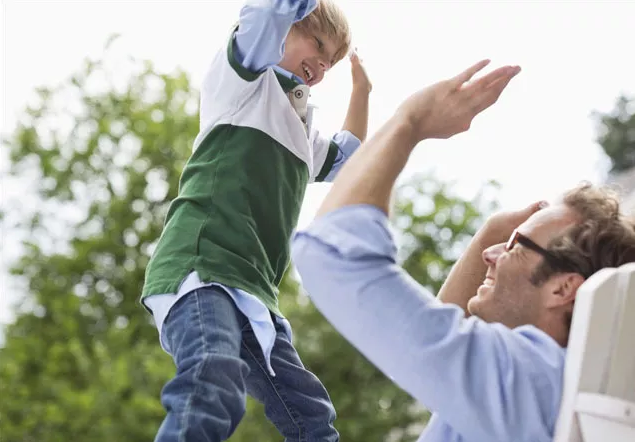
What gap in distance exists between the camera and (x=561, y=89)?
4820mm

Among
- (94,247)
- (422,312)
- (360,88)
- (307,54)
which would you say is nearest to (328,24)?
(307,54)

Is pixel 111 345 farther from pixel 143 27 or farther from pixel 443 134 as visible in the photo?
pixel 443 134

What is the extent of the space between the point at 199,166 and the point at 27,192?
10.5 feet

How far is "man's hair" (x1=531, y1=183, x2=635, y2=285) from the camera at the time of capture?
1045 mm

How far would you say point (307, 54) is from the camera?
1.36m

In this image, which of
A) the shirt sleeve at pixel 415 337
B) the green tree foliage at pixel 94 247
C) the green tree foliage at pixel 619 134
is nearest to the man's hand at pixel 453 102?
the shirt sleeve at pixel 415 337

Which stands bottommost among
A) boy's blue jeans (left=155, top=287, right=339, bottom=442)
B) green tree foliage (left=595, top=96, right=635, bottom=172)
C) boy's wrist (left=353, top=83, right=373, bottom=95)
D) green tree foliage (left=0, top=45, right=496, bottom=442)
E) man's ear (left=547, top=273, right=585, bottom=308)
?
green tree foliage (left=595, top=96, right=635, bottom=172)

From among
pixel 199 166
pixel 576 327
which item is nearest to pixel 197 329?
pixel 199 166

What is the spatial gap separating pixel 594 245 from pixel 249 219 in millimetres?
435

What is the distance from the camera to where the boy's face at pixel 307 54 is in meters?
1.35

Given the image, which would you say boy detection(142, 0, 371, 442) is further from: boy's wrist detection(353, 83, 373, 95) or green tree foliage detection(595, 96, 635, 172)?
green tree foliage detection(595, 96, 635, 172)

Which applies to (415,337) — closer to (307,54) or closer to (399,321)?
(399,321)

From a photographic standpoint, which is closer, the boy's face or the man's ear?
the man's ear

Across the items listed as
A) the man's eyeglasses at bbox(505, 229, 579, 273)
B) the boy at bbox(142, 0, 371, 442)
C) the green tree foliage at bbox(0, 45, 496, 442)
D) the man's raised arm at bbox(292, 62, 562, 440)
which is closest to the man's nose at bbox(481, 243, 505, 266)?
the man's eyeglasses at bbox(505, 229, 579, 273)
